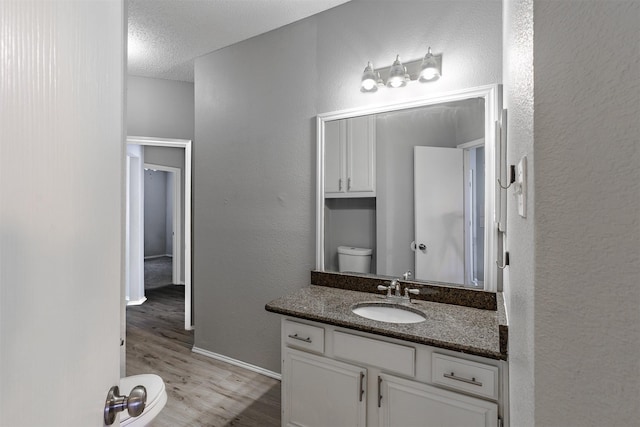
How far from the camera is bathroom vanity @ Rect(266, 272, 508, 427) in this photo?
136 centimetres

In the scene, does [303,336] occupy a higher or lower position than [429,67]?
lower

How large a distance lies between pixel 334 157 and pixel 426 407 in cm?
155

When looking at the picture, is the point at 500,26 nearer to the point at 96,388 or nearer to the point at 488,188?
the point at 488,188

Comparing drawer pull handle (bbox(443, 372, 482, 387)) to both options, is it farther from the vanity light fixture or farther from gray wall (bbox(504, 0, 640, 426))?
the vanity light fixture

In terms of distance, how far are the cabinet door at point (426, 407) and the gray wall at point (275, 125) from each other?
1.10 meters

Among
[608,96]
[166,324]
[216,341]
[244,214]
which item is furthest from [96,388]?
[166,324]

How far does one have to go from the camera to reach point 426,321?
1623mm

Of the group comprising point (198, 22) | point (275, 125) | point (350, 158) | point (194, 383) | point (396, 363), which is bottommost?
point (194, 383)

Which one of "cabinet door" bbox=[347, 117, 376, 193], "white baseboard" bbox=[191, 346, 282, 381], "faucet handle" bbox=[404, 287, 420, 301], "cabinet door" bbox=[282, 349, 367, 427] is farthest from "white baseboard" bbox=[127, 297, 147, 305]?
"faucet handle" bbox=[404, 287, 420, 301]

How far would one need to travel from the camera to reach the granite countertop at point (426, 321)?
53.4 inches

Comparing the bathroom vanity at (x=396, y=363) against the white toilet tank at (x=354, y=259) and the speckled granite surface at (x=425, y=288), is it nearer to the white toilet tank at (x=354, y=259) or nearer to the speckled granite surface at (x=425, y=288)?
the speckled granite surface at (x=425, y=288)

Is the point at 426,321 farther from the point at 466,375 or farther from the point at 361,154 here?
the point at 361,154

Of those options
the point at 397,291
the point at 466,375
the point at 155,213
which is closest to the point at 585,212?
the point at 466,375

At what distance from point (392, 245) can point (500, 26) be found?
1346 millimetres
